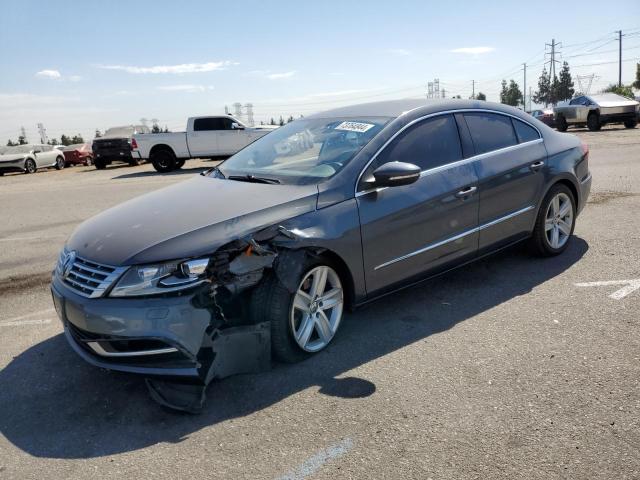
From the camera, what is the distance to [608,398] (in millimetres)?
2979

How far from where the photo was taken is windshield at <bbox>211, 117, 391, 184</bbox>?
4.02 m

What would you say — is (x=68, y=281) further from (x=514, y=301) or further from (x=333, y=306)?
(x=514, y=301)

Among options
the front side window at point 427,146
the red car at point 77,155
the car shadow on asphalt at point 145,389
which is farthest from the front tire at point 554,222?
the red car at point 77,155

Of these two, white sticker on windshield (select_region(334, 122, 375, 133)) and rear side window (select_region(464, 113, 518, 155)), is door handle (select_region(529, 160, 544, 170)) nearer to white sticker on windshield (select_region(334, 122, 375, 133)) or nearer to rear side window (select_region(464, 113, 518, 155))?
rear side window (select_region(464, 113, 518, 155))

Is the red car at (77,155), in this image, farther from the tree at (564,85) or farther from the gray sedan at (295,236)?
the tree at (564,85)

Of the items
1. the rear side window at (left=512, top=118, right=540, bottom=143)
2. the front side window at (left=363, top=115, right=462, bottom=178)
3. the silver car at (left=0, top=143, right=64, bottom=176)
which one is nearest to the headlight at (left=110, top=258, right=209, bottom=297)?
the front side window at (left=363, top=115, right=462, bottom=178)

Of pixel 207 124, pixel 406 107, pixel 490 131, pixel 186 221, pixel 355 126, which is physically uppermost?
pixel 207 124

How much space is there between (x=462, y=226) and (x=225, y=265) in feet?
6.97

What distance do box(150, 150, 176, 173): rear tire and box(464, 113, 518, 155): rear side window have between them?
A: 16689 millimetres

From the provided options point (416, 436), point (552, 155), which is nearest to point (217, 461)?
point (416, 436)

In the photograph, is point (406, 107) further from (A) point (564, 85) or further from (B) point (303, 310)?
(A) point (564, 85)

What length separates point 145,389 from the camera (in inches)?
133

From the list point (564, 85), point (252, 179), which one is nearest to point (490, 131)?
point (252, 179)

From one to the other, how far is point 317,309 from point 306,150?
1442mm
